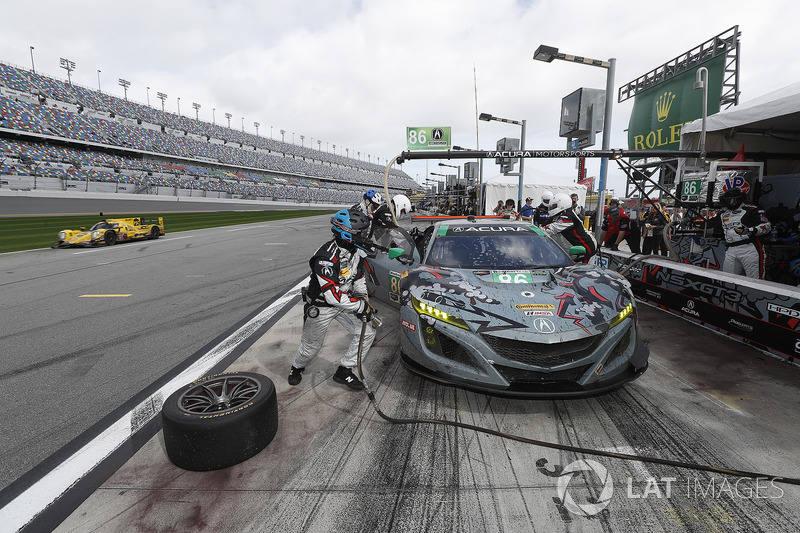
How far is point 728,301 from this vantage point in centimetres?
418

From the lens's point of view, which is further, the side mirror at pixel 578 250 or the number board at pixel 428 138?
the number board at pixel 428 138

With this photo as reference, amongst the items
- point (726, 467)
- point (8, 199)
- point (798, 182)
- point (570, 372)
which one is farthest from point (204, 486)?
point (8, 199)

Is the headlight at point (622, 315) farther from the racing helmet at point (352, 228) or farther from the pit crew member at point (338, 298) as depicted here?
the racing helmet at point (352, 228)

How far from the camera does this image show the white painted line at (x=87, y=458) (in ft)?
6.55

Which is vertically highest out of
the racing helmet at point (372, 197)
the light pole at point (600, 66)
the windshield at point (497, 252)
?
the light pole at point (600, 66)

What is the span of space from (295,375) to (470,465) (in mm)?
1770

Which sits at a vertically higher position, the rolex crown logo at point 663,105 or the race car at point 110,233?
the rolex crown logo at point 663,105

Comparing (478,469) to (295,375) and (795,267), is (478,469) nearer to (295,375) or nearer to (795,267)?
(295,375)

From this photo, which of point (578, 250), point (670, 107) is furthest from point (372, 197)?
point (670, 107)

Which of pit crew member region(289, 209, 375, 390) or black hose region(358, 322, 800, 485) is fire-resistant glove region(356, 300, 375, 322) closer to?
pit crew member region(289, 209, 375, 390)

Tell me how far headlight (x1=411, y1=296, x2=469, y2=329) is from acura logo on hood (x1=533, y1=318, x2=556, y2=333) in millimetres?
488

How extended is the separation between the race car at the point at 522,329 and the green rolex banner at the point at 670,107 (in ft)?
43.8

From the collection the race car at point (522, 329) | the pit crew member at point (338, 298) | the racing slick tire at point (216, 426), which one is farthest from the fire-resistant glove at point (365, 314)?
the racing slick tire at point (216, 426)

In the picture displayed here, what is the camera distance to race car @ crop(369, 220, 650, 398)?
2594 mm
